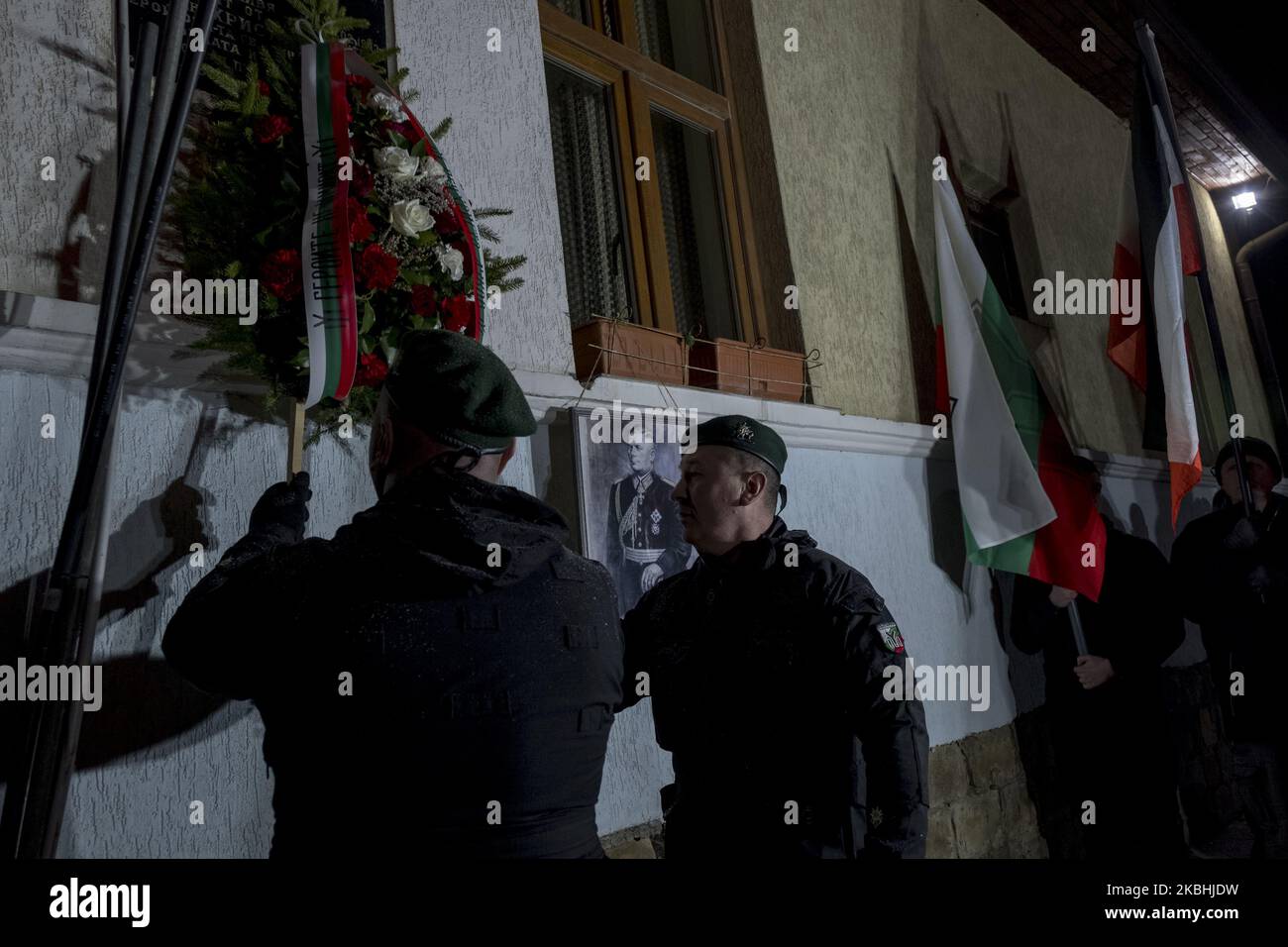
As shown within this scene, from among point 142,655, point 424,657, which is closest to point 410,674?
point 424,657

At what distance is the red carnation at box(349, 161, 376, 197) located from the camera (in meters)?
1.90

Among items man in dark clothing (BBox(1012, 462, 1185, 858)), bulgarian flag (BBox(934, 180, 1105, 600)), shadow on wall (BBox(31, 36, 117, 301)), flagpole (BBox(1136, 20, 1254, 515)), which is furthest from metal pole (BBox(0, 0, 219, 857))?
flagpole (BBox(1136, 20, 1254, 515))

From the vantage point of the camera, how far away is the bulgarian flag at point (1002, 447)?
3988 mm

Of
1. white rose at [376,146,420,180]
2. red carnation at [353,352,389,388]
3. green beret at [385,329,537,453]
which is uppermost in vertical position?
white rose at [376,146,420,180]

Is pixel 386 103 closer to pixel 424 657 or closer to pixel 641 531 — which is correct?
pixel 424 657

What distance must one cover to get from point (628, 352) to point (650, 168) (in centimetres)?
107

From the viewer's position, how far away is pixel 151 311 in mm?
1921

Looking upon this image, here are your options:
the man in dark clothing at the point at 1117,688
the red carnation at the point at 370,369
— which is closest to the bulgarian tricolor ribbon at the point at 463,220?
the red carnation at the point at 370,369

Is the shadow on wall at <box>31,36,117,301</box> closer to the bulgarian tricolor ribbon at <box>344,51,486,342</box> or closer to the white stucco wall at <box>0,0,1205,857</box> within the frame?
the white stucco wall at <box>0,0,1205,857</box>

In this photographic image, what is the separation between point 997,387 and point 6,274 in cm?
390

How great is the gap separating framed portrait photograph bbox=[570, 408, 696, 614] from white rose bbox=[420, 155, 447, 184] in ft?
3.12

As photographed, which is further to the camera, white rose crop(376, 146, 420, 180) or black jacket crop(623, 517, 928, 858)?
white rose crop(376, 146, 420, 180)

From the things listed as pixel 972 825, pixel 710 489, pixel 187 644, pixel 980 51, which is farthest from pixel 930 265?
pixel 187 644

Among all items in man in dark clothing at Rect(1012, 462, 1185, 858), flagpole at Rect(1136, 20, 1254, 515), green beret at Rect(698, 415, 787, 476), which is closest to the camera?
green beret at Rect(698, 415, 787, 476)
